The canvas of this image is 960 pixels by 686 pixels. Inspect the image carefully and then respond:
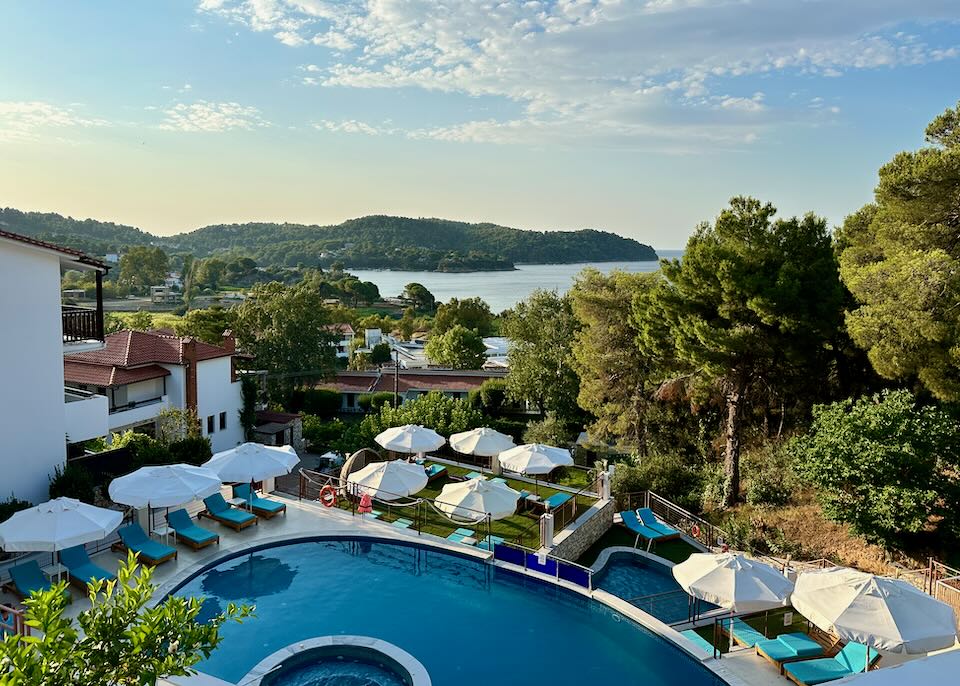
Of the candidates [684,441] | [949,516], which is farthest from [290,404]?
[949,516]

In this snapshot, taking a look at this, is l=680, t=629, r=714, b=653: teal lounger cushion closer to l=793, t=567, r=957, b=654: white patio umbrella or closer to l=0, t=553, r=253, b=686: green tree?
l=793, t=567, r=957, b=654: white patio umbrella

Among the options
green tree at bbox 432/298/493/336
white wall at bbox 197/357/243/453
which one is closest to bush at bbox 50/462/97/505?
white wall at bbox 197/357/243/453

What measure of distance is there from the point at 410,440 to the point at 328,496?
11.2ft

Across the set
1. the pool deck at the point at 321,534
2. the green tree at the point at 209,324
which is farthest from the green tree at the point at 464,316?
the pool deck at the point at 321,534

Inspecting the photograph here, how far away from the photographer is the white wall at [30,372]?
52.1 feet

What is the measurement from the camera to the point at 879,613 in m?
10.8

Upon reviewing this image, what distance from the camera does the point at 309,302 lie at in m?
37.6

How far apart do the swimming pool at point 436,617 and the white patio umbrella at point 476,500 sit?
41.8 inches

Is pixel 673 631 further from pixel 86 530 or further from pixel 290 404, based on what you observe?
pixel 290 404

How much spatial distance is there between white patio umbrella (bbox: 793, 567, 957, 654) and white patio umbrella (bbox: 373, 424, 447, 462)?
40.2ft

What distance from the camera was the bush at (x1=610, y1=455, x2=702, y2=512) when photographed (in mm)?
22406

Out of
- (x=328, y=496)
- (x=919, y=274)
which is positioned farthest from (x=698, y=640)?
(x=328, y=496)

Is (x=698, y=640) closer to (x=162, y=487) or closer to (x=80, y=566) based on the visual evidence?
(x=162, y=487)

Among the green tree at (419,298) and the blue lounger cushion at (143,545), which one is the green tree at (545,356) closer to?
the blue lounger cushion at (143,545)
